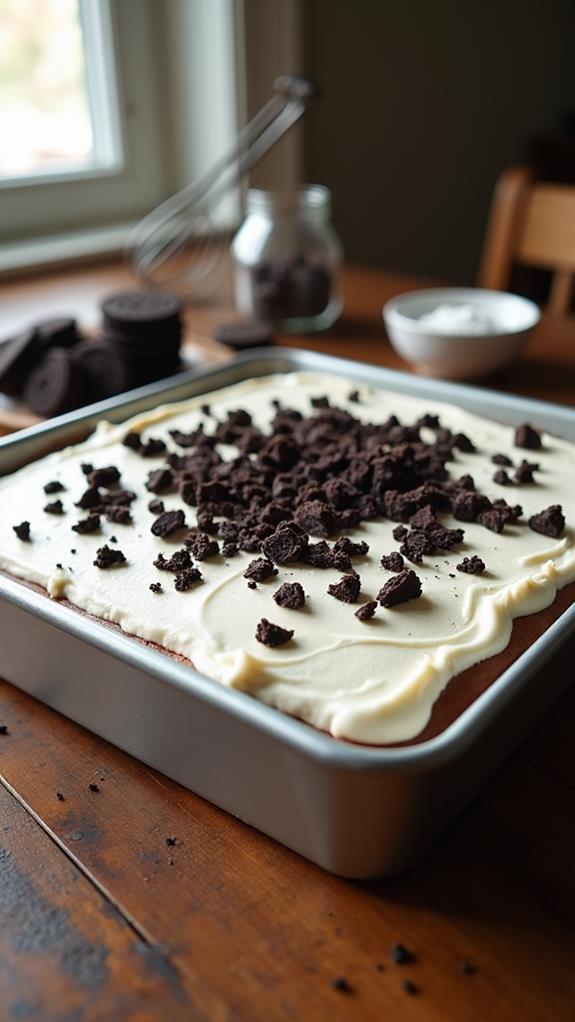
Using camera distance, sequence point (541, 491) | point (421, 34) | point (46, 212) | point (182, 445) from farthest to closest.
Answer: point (421, 34), point (46, 212), point (182, 445), point (541, 491)

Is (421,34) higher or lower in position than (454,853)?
higher

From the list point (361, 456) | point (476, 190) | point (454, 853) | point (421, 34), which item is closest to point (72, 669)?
point (454, 853)

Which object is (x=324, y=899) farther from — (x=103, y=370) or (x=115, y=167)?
(x=115, y=167)

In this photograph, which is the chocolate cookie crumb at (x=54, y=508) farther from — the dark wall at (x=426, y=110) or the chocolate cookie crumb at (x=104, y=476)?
the dark wall at (x=426, y=110)

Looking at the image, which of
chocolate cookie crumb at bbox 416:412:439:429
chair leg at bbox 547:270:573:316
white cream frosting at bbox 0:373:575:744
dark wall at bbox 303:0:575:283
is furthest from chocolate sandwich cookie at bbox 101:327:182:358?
dark wall at bbox 303:0:575:283

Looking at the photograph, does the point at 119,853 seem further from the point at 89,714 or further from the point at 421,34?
the point at 421,34

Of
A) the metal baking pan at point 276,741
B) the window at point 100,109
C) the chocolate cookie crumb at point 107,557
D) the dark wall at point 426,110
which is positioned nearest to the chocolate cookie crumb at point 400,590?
the metal baking pan at point 276,741

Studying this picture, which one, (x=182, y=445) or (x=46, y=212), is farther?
(x=46, y=212)
